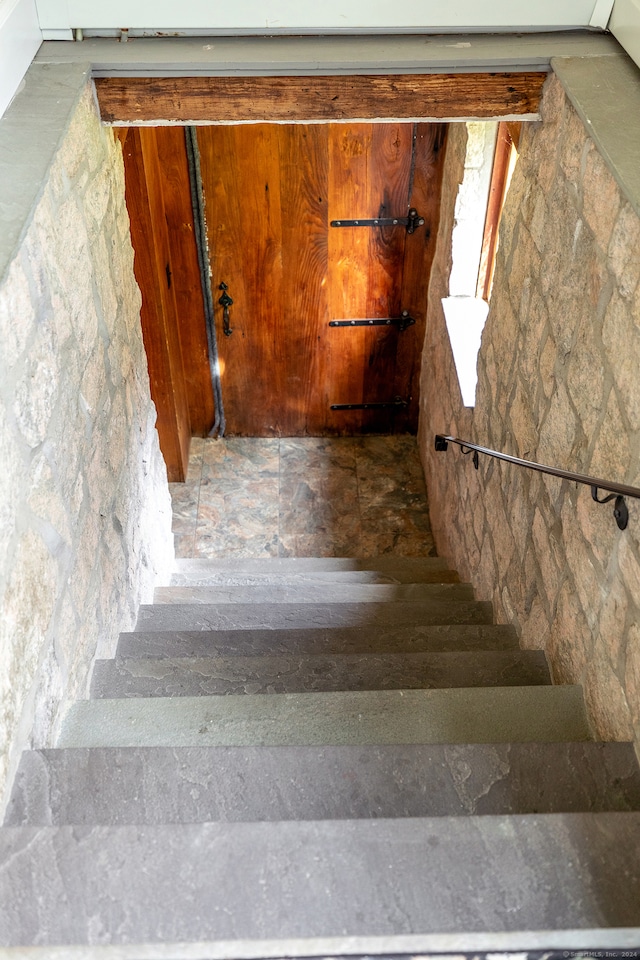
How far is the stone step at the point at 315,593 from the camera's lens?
3.10 meters

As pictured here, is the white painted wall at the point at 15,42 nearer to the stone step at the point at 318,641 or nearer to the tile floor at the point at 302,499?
the stone step at the point at 318,641

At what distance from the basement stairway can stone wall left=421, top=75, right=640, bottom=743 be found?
7.2 inches

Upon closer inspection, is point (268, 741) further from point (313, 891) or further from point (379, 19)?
point (379, 19)

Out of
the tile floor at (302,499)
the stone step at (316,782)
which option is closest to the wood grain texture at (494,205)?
the tile floor at (302,499)

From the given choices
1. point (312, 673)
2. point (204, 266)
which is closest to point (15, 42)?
point (312, 673)

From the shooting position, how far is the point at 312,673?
7.34 feet

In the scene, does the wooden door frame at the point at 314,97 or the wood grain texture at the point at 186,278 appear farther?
the wood grain texture at the point at 186,278

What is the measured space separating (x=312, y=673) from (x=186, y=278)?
8.93ft

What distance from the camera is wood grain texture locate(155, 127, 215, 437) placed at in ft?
13.0

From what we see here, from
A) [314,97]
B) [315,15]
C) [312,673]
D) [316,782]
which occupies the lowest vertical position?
[312,673]

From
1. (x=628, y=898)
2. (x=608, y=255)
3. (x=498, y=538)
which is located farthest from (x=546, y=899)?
(x=498, y=538)

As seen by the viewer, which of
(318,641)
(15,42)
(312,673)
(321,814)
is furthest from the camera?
(318,641)

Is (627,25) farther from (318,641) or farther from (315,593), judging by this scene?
(315,593)

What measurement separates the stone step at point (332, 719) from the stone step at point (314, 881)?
1.34 ft
